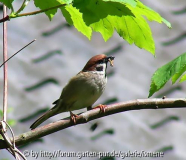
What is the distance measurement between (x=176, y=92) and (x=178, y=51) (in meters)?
0.54

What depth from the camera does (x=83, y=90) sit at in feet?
9.21

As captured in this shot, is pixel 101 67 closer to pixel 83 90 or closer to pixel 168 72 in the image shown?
pixel 83 90

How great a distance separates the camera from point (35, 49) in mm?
3873

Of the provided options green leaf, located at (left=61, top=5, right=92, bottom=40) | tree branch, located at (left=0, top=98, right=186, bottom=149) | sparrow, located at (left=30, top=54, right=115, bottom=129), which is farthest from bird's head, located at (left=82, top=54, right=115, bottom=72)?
tree branch, located at (left=0, top=98, right=186, bottom=149)

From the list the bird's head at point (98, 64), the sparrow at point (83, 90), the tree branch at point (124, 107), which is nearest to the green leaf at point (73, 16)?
the tree branch at point (124, 107)

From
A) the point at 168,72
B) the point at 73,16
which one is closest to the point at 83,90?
the point at 73,16

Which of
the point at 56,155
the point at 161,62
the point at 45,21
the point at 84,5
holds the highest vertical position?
the point at 45,21

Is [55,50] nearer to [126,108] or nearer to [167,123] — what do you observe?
[167,123]

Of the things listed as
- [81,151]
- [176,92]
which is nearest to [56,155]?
[81,151]

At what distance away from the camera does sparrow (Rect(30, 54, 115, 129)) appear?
267 cm

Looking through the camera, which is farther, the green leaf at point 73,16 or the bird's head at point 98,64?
the bird's head at point 98,64

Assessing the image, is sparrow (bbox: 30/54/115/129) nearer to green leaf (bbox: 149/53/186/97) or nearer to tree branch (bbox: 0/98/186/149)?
tree branch (bbox: 0/98/186/149)

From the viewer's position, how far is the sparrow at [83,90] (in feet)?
8.75

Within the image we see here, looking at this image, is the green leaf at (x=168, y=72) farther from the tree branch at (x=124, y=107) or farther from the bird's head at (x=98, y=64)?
the bird's head at (x=98, y=64)
